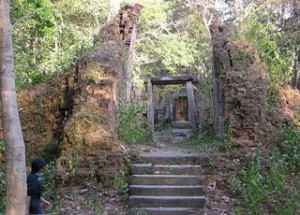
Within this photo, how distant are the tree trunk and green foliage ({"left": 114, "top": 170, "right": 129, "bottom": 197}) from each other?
9.58 ft

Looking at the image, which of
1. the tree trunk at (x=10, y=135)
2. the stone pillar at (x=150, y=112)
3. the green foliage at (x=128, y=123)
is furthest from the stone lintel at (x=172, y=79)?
the tree trunk at (x=10, y=135)

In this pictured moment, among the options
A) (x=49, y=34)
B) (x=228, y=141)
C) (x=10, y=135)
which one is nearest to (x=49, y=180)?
(x=10, y=135)

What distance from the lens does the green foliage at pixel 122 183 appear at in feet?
22.8

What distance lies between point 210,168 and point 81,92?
333 centimetres

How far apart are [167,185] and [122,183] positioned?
0.88m

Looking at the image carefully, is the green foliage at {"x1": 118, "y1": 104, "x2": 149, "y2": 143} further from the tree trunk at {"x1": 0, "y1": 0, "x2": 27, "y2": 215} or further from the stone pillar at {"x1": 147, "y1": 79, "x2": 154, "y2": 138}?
the tree trunk at {"x1": 0, "y1": 0, "x2": 27, "y2": 215}

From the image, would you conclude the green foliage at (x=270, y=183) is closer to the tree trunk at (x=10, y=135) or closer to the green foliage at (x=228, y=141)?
the green foliage at (x=228, y=141)

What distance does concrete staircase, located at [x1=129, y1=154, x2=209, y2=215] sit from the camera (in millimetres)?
6590

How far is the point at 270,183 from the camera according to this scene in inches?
264

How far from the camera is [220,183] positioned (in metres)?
7.29

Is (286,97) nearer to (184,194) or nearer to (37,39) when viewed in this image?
(184,194)

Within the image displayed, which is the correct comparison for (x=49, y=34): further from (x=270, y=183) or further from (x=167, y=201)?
(x=270, y=183)

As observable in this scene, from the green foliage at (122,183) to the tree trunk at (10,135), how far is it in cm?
292

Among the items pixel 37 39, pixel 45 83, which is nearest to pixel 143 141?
pixel 45 83
